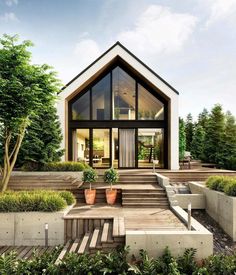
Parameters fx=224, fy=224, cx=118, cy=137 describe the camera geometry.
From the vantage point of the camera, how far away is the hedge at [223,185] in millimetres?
7187

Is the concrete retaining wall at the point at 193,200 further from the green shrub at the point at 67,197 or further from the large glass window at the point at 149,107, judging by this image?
the large glass window at the point at 149,107

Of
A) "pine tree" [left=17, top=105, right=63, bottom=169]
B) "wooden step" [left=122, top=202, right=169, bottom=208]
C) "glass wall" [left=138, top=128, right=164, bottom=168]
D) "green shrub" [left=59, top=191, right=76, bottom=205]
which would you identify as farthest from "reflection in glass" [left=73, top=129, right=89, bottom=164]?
"wooden step" [left=122, top=202, right=169, bottom=208]

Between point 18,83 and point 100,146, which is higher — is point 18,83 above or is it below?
above

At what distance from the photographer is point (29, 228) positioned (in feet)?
20.9

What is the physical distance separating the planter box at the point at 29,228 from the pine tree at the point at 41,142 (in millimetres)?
4637

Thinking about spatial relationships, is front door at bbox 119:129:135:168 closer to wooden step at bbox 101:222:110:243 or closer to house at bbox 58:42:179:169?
house at bbox 58:42:179:169

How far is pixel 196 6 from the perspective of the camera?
38.1ft

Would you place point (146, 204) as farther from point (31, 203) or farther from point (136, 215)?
point (31, 203)

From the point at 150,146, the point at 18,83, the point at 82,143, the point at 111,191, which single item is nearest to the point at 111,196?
the point at 111,191

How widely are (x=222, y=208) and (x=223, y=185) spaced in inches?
34.2

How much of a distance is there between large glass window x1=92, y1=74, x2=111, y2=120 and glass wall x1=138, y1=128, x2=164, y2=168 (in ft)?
8.18

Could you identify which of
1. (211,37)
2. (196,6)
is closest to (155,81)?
(196,6)

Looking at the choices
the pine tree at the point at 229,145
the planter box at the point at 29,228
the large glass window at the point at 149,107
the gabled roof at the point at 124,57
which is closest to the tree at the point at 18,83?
the planter box at the point at 29,228

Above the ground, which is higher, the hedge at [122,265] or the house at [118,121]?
the house at [118,121]
